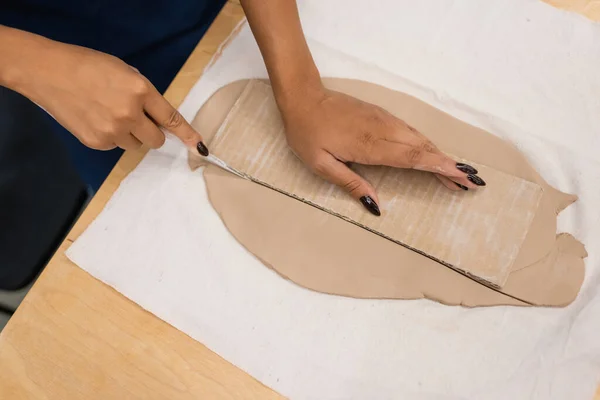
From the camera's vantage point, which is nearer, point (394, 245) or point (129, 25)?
point (394, 245)

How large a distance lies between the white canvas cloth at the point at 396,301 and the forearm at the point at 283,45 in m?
0.09

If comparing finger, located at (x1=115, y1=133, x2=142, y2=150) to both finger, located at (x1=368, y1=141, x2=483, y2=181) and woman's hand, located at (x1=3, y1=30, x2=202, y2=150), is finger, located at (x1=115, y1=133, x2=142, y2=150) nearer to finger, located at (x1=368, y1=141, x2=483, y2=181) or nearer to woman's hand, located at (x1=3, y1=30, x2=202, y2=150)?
woman's hand, located at (x1=3, y1=30, x2=202, y2=150)

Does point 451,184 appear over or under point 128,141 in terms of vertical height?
over

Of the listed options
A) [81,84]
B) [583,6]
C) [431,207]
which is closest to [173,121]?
[81,84]

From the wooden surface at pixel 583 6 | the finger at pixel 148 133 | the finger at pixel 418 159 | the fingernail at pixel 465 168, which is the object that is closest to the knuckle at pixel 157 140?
the finger at pixel 148 133

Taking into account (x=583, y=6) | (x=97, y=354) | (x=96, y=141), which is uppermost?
(x=583, y=6)

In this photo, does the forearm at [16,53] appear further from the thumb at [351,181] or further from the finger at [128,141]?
the thumb at [351,181]

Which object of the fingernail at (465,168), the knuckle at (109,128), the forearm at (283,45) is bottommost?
the knuckle at (109,128)

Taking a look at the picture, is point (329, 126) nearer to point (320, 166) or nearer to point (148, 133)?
point (320, 166)

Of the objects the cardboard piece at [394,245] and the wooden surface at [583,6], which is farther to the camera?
the wooden surface at [583,6]

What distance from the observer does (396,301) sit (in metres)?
0.66

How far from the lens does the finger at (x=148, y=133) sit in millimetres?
633

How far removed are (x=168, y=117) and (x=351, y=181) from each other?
24cm

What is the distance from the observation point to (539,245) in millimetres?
658
